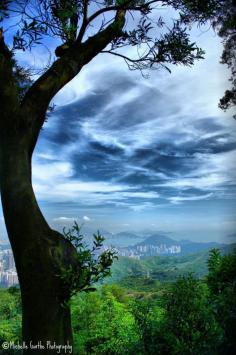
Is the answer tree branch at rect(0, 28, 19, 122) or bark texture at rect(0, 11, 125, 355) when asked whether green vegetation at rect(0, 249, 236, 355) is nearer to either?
bark texture at rect(0, 11, 125, 355)

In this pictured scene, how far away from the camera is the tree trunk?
4215 mm

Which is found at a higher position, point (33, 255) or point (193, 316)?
point (33, 255)

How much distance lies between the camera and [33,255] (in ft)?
14.2

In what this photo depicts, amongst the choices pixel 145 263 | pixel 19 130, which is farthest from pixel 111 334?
pixel 145 263

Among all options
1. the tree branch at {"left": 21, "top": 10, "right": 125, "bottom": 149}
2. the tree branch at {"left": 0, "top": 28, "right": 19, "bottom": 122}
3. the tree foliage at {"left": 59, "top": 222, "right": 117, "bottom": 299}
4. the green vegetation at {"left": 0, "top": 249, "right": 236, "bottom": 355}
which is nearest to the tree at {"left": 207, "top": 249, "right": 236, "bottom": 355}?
the green vegetation at {"left": 0, "top": 249, "right": 236, "bottom": 355}

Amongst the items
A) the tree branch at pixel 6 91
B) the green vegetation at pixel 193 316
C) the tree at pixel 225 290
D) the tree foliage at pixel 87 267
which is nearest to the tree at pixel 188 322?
the green vegetation at pixel 193 316

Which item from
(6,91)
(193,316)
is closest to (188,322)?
(193,316)

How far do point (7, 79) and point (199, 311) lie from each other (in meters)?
6.12

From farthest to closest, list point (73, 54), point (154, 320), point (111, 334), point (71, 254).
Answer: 1. point (111, 334)
2. point (154, 320)
3. point (73, 54)
4. point (71, 254)

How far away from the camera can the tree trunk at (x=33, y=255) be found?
4.21 meters

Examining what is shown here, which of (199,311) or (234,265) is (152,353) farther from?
(234,265)

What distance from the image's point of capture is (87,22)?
266 inches

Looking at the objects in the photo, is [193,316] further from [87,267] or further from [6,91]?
[6,91]

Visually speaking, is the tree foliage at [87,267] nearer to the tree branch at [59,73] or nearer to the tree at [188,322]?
the tree branch at [59,73]
